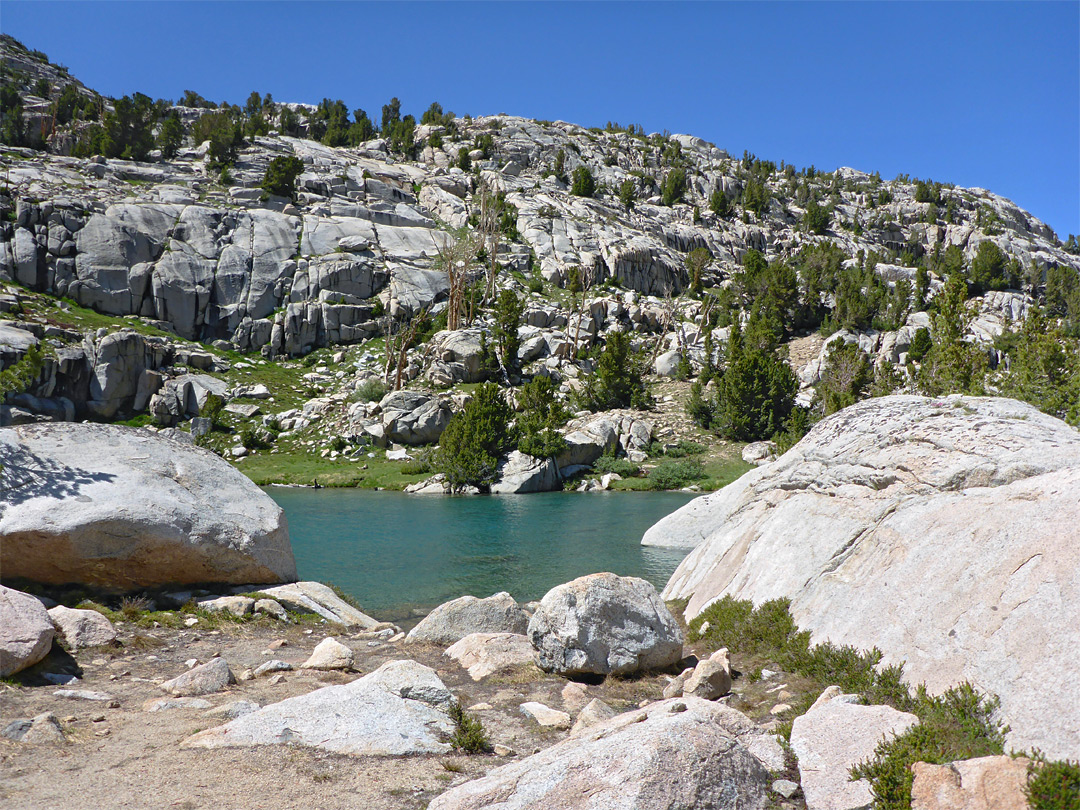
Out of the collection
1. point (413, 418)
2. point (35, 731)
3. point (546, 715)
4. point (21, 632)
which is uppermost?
point (413, 418)

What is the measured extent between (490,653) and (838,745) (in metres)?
7.62

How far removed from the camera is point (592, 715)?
9.67 meters

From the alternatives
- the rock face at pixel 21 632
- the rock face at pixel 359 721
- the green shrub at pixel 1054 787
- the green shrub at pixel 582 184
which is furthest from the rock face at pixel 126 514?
the green shrub at pixel 582 184

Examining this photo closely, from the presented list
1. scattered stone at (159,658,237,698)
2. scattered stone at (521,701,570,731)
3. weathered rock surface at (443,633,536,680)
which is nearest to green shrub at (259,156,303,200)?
weathered rock surface at (443,633,536,680)

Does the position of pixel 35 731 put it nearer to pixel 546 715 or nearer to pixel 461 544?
pixel 546 715

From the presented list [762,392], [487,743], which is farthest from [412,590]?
[762,392]

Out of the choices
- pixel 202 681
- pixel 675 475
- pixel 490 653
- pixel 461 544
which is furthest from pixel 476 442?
pixel 202 681

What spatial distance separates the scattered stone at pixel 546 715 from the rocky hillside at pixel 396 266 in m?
55.3

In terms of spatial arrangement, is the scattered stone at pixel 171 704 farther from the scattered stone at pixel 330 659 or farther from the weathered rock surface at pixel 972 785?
the weathered rock surface at pixel 972 785

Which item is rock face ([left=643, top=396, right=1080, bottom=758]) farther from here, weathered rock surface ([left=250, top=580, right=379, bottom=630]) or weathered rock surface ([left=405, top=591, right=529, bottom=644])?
weathered rock surface ([left=250, top=580, right=379, bottom=630])

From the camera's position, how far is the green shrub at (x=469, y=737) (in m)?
8.47

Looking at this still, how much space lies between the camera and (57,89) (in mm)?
159250

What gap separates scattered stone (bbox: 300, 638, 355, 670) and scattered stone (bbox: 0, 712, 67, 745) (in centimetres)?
462

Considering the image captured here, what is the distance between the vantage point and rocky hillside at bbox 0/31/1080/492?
86.3 metres
